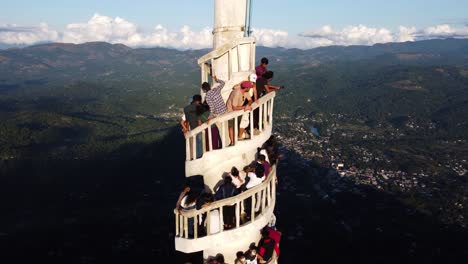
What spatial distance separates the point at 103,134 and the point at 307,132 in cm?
8559

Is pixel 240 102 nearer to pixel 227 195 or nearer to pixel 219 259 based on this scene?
pixel 227 195

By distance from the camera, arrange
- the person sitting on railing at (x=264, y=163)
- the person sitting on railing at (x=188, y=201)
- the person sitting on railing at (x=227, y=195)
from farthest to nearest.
→ the person sitting on railing at (x=188, y=201)
the person sitting on railing at (x=264, y=163)
the person sitting on railing at (x=227, y=195)

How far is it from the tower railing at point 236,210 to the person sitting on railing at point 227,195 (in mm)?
111

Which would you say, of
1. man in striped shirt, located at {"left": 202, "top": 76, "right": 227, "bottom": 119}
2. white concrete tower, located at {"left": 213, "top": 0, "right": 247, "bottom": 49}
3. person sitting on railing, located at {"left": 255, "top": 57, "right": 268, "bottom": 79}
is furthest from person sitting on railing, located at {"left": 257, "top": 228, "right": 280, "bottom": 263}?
white concrete tower, located at {"left": 213, "top": 0, "right": 247, "bottom": 49}

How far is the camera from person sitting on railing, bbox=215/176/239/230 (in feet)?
20.2

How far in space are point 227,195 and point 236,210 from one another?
10.7 inches

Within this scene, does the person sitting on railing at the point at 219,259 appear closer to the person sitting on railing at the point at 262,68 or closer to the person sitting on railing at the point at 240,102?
the person sitting on railing at the point at 240,102

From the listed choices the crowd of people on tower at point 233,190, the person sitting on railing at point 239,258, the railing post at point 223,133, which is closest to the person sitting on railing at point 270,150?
the crowd of people on tower at point 233,190

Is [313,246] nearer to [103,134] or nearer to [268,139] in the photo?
[268,139]

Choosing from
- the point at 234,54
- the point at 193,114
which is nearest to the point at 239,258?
the point at 193,114

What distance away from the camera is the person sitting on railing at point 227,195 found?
20.2 feet

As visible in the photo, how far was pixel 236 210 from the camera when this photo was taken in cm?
607

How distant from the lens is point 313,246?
7756 cm

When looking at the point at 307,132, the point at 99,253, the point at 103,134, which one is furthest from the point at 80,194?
the point at 307,132
